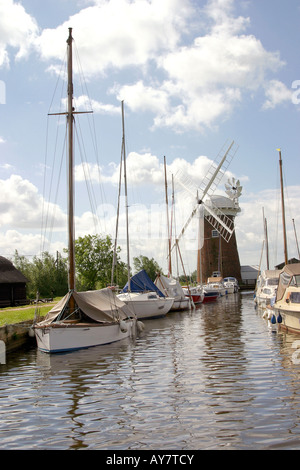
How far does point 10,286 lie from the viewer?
44.0m

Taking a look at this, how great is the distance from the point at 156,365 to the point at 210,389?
447 cm

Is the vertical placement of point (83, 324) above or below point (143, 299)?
above

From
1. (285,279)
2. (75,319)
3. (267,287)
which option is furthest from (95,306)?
(267,287)

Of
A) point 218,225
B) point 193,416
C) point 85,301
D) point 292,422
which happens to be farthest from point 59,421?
point 218,225

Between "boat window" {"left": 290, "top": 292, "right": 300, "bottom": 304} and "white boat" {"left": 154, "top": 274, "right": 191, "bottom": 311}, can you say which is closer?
"boat window" {"left": 290, "top": 292, "right": 300, "bottom": 304}

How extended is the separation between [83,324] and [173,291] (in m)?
25.7

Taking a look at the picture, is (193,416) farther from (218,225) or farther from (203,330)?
(218,225)

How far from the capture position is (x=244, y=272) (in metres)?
102

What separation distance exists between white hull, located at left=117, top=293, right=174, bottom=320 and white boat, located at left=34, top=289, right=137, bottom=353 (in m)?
10.2

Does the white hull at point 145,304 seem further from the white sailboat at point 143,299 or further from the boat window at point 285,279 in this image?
the boat window at point 285,279

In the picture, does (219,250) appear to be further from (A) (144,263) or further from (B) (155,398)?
(B) (155,398)

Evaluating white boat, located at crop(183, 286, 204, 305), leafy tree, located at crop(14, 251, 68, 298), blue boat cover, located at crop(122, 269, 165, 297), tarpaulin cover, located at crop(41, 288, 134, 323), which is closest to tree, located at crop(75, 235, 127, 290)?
leafy tree, located at crop(14, 251, 68, 298)

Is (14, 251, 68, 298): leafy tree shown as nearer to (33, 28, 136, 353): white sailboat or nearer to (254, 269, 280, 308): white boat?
(254, 269, 280, 308): white boat

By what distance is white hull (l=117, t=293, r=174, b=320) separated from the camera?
35.9 metres
